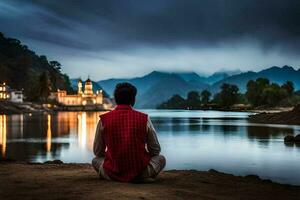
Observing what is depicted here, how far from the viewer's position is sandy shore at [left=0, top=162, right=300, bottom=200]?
8.26 metres

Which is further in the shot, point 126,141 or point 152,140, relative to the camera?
point 152,140

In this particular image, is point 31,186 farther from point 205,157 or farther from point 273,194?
point 205,157

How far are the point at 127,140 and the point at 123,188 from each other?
111 centimetres

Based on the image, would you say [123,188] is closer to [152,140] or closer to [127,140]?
[127,140]

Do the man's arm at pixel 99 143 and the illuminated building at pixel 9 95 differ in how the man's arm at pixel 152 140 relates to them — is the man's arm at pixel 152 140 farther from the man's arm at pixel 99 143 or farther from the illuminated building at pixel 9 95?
the illuminated building at pixel 9 95

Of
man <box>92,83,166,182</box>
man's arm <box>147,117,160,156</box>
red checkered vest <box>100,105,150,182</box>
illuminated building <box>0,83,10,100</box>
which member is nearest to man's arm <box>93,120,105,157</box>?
man <box>92,83,166,182</box>

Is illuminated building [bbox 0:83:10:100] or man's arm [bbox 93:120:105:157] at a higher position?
illuminated building [bbox 0:83:10:100]

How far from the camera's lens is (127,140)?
9336 mm

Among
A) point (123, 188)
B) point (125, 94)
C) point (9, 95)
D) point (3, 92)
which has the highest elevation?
point (3, 92)

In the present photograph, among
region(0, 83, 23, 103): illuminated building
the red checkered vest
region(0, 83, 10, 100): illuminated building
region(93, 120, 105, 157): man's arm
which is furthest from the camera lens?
region(0, 83, 10, 100): illuminated building

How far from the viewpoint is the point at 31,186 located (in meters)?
9.45

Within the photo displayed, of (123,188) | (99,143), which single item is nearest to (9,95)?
(99,143)

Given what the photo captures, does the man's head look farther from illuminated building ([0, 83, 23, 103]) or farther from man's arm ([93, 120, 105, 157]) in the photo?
illuminated building ([0, 83, 23, 103])

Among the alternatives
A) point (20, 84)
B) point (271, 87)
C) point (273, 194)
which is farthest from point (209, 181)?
point (20, 84)
